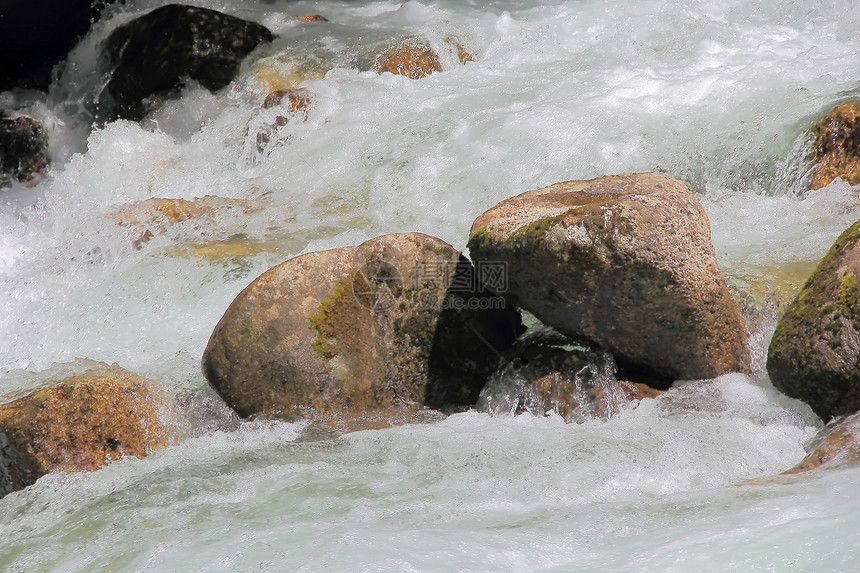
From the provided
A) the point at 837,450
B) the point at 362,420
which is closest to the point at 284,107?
the point at 362,420

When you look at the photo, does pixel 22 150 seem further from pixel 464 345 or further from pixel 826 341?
pixel 826 341

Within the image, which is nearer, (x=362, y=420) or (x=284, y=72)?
(x=362, y=420)

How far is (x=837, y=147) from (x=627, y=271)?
10.3 ft

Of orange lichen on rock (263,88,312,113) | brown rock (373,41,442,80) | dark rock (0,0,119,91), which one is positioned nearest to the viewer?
orange lichen on rock (263,88,312,113)

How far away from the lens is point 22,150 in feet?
32.2

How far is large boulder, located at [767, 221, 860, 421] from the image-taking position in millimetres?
3869

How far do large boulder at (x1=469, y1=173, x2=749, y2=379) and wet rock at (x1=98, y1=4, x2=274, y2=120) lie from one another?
641 cm

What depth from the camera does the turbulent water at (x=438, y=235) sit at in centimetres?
307

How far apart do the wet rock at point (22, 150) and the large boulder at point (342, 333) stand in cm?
622

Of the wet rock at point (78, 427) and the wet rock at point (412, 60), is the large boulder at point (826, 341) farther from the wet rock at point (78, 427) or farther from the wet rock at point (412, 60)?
the wet rock at point (412, 60)

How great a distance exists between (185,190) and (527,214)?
4.59m

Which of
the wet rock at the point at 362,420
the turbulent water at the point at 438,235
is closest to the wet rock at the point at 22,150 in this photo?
the turbulent water at the point at 438,235

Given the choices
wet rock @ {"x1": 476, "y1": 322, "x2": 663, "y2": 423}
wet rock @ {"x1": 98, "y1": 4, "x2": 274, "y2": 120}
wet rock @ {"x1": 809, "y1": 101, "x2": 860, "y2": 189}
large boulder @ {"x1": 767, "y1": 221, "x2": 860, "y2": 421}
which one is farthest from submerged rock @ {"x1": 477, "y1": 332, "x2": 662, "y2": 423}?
wet rock @ {"x1": 98, "y1": 4, "x2": 274, "y2": 120}

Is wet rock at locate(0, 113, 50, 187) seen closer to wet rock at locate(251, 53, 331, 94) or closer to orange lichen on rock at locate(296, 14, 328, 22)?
wet rock at locate(251, 53, 331, 94)
